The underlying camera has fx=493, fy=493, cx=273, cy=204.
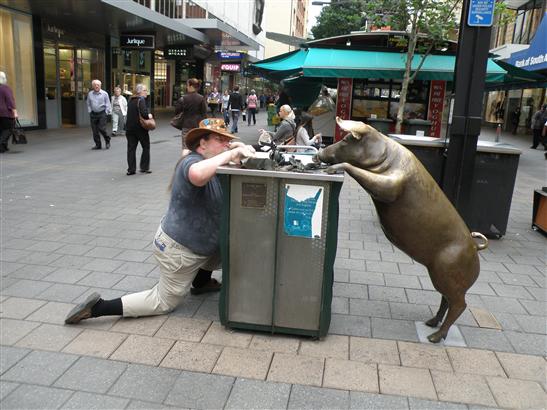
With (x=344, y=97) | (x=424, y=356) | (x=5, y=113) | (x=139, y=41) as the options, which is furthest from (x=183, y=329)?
(x=139, y=41)

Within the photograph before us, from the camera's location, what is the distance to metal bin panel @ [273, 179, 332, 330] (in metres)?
3.33

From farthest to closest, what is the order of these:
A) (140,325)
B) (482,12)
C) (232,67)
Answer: (232,67) → (482,12) → (140,325)

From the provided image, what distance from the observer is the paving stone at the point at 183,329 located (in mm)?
3520

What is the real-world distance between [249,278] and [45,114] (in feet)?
52.3

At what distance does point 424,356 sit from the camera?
11.1 ft

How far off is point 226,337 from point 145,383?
74cm

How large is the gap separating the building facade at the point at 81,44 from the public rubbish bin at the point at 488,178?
11.0m

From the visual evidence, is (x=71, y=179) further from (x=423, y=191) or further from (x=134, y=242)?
(x=423, y=191)

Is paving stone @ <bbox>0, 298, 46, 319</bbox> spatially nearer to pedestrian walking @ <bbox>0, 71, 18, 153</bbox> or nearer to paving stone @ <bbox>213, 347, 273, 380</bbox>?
paving stone @ <bbox>213, 347, 273, 380</bbox>

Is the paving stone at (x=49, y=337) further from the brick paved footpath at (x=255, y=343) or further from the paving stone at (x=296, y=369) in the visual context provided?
the paving stone at (x=296, y=369)

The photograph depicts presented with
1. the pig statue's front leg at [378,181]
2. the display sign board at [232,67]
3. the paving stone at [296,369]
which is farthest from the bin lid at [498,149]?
the display sign board at [232,67]

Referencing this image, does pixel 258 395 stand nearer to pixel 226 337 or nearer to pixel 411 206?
pixel 226 337

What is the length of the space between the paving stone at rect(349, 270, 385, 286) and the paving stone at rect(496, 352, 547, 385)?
1.43 meters

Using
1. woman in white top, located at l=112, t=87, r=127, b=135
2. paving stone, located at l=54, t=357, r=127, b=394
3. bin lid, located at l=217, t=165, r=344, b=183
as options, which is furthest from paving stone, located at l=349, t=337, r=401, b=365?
woman in white top, located at l=112, t=87, r=127, b=135
